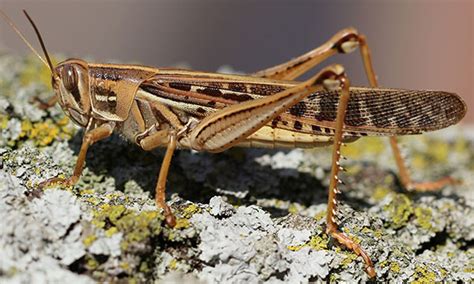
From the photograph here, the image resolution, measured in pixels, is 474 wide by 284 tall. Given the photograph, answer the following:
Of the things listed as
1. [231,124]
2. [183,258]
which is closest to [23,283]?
[183,258]

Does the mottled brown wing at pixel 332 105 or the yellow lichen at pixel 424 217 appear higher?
the mottled brown wing at pixel 332 105

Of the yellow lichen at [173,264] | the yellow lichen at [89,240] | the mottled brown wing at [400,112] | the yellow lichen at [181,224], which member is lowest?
the yellow lichen at [173,264]

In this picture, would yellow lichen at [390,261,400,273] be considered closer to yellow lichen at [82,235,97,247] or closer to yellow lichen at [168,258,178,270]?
yellow lichen at [168,258,178,270]

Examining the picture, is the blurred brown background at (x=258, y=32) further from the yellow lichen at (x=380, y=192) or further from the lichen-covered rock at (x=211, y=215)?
the yellow lichen at (x=380, y=192)

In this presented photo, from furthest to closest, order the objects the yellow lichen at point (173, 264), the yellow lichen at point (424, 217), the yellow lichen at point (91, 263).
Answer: the yellow lichen at point (424, 217) → the yellow lichen at point (173, 264) → the yellow lichen at point (91, 263)

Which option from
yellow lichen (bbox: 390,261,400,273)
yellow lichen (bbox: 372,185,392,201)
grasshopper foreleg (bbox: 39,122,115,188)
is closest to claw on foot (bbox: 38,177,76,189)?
grasshopper foreleg (bbox: 39,122,115,188)

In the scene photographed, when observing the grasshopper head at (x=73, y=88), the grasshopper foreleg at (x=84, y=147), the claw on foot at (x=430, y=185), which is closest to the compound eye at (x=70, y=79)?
the grasshopper head at (x=73, y=88)

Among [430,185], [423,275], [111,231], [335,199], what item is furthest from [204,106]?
[430,185]
